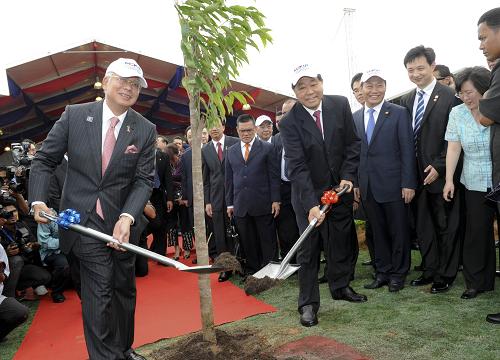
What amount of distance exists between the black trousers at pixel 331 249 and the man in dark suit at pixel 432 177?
70cm

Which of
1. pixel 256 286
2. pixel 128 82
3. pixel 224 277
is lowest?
pixel 224 277

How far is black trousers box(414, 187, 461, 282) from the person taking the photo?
3.89 meters

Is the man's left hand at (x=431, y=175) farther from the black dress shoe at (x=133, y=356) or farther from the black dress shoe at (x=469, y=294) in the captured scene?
the black dress shoe at (x=133, y=356)

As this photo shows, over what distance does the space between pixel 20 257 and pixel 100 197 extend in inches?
91.0

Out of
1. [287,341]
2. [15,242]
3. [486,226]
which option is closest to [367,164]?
A: [486,226]

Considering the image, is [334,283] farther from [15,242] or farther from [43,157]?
[15,242]

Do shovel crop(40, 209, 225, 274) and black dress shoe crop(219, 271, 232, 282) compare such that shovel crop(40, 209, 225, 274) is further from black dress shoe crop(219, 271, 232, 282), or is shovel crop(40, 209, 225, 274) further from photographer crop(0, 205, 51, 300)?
black dress shoe crop(219, 271, 232, 282)

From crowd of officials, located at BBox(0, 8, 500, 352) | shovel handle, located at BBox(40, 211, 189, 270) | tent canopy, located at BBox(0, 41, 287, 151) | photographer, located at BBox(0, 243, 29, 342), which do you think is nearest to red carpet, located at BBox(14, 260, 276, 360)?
photographer, located at BBox(0, 243, 29, 342)

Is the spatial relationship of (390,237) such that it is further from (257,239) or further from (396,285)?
(257,239)

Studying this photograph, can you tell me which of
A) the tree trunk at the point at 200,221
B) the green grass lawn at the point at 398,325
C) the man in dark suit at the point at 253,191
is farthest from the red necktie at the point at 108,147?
the man in dark suit at the point at 253,191

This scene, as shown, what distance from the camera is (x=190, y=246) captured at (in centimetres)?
686

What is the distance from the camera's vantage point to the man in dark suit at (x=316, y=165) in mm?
3484

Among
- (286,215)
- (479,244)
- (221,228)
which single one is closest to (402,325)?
(479,244)

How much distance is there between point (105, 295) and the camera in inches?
105
